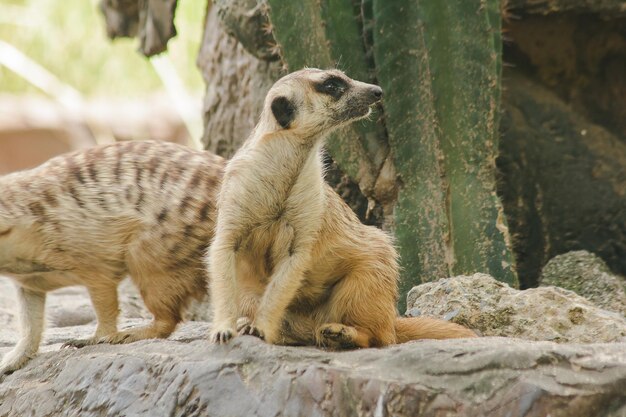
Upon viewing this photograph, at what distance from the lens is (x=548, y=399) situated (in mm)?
2914

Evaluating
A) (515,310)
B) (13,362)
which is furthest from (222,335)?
(515,310)

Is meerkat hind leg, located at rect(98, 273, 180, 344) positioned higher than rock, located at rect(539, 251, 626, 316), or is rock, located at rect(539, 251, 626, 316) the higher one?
meerkat hind leg, located at rect(98, 273, 180, 344)

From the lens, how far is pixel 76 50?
1658 centimetres

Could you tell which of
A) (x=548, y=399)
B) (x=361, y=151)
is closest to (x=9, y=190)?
(x=361, y=151)

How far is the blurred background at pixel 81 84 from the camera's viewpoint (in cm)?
1510

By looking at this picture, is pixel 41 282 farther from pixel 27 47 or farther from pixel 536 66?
pixel 27 47

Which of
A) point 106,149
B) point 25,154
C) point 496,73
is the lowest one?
point 25,154

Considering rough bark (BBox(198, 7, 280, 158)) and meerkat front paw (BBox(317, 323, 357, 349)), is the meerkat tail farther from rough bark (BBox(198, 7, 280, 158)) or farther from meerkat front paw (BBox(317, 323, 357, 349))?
rough bark (BBox(198, 7, 280, 158))

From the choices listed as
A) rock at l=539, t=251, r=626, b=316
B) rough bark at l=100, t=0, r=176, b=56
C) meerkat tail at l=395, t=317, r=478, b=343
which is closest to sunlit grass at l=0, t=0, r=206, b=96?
Result: rough bark at l=100, t=0, r=176, b=56

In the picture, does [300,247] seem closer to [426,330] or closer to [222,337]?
[222,337]

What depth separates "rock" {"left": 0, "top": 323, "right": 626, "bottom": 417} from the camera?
9.70ft

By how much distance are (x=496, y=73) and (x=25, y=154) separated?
1176 cm

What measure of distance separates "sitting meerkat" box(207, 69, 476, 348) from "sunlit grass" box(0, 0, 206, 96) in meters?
12.1

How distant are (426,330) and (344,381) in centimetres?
97
